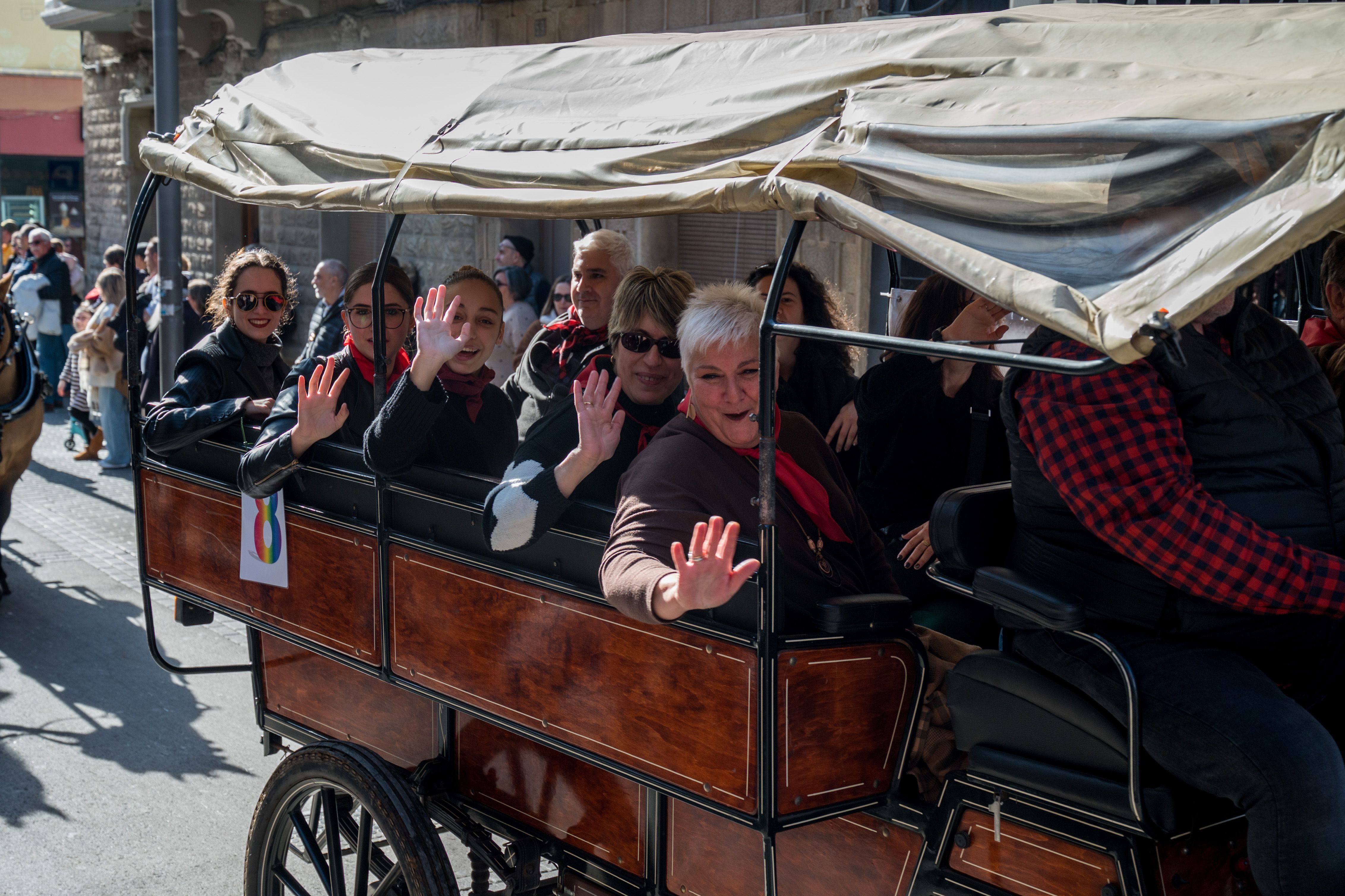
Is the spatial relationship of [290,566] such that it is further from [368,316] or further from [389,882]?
[389,882]

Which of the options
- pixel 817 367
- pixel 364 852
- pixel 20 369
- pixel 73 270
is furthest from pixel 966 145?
pixel 73 270

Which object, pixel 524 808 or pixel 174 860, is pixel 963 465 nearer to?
pixel 524 808

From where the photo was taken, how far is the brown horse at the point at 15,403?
7539 millimetres

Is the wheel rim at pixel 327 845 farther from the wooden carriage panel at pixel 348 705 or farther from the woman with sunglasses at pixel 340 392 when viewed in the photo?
the woman with sunglasses at pixel 340 392

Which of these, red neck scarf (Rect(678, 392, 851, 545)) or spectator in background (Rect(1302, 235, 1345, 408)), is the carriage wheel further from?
spectator in background (Rect(1302, 235, 1345, 408))

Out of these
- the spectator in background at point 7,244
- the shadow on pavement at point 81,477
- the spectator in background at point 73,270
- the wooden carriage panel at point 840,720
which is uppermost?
the spectator in background at point 7,244

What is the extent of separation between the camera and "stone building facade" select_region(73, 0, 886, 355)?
30.5 ft

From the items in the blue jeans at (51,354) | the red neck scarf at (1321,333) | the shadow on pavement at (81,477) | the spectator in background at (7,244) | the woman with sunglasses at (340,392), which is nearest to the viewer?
the woman with sunglasses at (340,392)

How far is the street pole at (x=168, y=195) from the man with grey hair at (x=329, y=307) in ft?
2.98

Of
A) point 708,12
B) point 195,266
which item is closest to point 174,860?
point 708,12

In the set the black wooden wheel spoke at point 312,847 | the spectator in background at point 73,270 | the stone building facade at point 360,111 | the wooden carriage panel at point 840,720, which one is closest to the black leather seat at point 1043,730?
the wooden carriage panel at point 840,720

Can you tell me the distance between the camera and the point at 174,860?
436cm

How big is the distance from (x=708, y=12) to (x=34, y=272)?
29.0 ft

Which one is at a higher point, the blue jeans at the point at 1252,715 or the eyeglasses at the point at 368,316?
the eyeglasses at the point at 368,316
